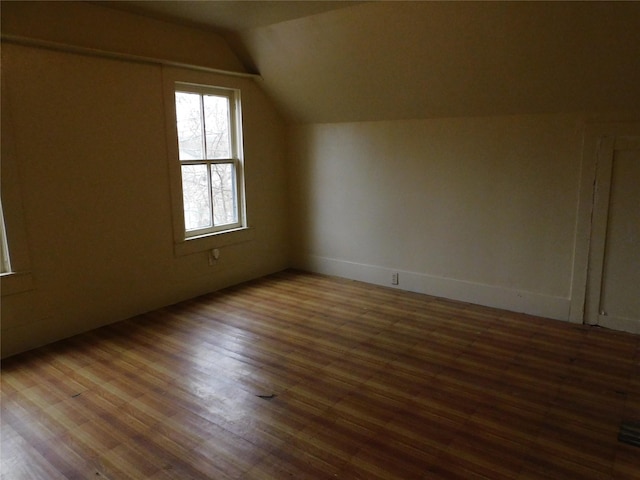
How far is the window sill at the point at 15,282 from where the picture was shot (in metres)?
3.11

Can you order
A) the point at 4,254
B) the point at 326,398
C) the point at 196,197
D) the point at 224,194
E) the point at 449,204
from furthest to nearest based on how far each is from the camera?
the point at 224,194, the point at 196,197, the point at 449,204, the point at 4,254, the point at 326,398

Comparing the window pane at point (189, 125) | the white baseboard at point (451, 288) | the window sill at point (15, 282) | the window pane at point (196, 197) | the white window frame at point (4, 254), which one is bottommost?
the white baseboard at point (451, 288)

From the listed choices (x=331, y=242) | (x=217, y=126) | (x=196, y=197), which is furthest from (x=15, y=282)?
(x=331, y=242)

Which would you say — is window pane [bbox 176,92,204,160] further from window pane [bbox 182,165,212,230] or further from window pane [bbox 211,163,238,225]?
window pane [bbox 211,163,238,225]

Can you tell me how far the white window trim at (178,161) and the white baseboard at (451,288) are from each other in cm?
112

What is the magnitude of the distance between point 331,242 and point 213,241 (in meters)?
1.30

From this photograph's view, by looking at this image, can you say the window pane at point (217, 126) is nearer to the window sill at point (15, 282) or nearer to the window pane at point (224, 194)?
the window pane at point (224, 194)

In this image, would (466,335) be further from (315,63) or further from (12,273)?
(12,273)

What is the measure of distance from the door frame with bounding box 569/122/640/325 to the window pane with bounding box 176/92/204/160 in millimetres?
3268

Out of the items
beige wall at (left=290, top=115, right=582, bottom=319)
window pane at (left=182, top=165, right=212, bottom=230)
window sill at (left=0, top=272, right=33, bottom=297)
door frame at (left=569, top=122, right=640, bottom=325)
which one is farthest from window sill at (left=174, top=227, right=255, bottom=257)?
door frame at (left=569, top=122, right=640, bottom=325)

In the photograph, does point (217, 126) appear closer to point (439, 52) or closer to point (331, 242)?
point (331, 242)

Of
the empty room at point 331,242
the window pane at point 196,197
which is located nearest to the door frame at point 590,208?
the empty room at point 331,242

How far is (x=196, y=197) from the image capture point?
4.43 metres

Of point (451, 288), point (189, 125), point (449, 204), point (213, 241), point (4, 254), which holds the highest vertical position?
point (189, 125)
